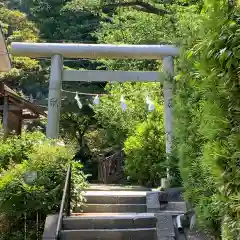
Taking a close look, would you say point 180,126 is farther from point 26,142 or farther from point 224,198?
point 26,142

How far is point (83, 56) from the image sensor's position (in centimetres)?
996

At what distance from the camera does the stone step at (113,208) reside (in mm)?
7973

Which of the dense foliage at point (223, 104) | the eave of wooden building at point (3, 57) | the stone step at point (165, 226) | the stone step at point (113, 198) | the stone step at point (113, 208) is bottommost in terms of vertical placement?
the stone step at point (165, 226)

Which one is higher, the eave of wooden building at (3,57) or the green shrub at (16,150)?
the eave of wooden building at (3,57)

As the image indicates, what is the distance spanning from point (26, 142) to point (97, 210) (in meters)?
2.32

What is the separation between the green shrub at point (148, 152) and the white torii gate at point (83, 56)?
83.6 inches

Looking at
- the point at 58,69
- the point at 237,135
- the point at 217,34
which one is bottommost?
the point at 237,135

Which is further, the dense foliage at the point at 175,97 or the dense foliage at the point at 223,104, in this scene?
the dense foliage at the point at 175,97

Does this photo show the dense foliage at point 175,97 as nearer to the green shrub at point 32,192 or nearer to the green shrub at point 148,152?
the green shrub at point 148,152

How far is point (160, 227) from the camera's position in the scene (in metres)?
6.27

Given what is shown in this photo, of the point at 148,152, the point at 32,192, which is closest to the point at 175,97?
the point at 32,192

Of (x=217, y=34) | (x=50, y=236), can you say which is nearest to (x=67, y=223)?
(x=50, y=236)

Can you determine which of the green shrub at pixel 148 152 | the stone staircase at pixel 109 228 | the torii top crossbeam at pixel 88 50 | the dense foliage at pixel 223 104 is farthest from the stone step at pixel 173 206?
the dense foliage at pixel 223 104

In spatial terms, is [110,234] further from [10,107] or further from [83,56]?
[10,107]
